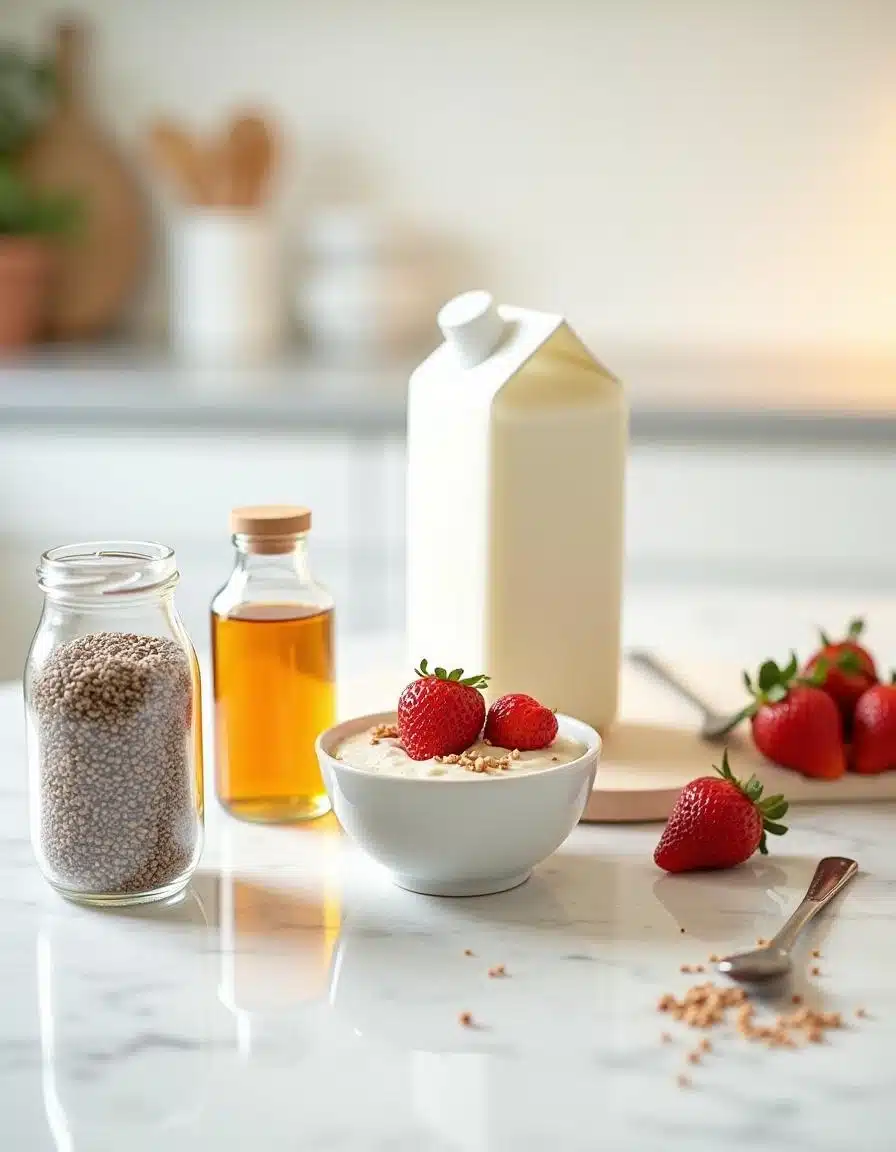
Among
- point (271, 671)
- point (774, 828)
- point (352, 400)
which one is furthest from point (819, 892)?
point (352, 400)

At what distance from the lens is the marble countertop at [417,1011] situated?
2.27 feet

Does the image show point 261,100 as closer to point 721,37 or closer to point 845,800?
point 721,37

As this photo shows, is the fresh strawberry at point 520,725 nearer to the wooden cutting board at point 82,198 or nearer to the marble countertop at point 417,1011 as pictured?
the marble countertop at point 417,1011

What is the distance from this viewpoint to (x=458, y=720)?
947mm

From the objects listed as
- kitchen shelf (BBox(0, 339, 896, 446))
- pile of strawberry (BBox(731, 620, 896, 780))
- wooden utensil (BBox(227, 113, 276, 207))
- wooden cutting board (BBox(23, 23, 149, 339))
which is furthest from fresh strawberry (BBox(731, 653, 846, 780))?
wooden cutting board (BBox(23, 23, 149, 339))

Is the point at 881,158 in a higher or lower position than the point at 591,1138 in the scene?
higher

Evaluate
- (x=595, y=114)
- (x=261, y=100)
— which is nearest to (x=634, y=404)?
(x=595, y=114)

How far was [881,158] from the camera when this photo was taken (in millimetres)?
2947

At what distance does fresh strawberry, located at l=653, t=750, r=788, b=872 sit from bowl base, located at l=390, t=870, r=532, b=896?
10cm

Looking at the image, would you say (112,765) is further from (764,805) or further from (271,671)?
(764,805)

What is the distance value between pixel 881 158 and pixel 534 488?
2.07 metres

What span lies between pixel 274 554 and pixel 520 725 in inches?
8.8

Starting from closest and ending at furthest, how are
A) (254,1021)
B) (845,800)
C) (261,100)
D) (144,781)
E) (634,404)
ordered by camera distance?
(254,1021) → (144,781) → (845,800) → (634,404) → (261,100)

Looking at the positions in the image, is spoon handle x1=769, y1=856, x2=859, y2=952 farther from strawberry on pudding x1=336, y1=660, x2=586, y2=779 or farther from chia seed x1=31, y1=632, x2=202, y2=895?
chia seed x1=31, y1=632, x2=202, y2=895
